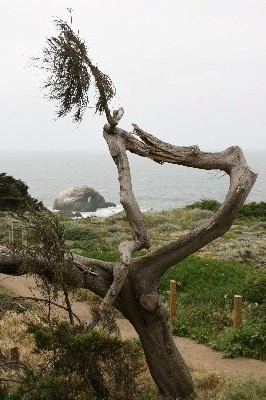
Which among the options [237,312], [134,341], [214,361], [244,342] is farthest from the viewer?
[237,312]

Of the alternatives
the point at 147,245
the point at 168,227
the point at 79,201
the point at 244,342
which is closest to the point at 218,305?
the point at 244,342

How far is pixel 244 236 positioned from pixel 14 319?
20.5m

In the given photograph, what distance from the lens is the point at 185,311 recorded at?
19312mm

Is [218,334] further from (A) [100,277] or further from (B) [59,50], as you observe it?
(B) [59,50]

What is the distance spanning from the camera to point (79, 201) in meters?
79.1

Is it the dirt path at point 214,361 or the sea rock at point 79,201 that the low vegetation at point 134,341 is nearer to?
the dirt path at point 214,361

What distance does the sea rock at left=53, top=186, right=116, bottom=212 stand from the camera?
78.2 meters

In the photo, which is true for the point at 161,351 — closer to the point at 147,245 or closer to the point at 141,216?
the point at 147,245

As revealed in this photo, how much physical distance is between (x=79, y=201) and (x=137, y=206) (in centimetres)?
6945

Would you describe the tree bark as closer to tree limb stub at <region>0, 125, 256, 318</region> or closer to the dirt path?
tree limb stub at <region>0, 125, 256, 318</region>

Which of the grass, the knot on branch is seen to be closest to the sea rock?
the grass

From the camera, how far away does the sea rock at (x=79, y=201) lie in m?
78.2

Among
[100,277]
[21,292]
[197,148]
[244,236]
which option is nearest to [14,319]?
[21,292]

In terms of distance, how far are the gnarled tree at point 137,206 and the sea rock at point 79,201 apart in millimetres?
67332
